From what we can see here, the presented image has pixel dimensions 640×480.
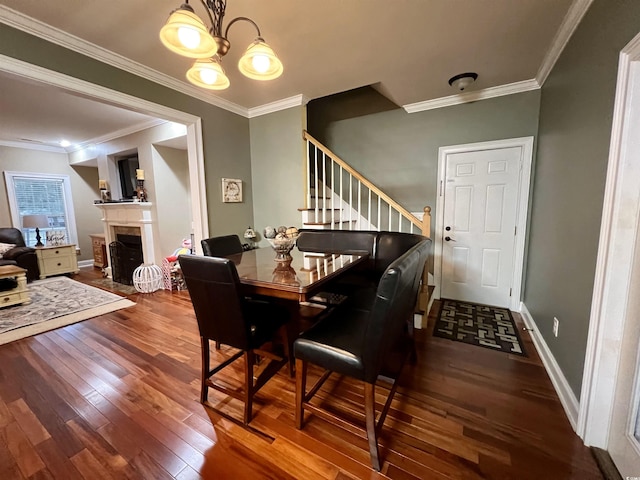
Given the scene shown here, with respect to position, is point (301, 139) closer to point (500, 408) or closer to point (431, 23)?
point (431, 23)

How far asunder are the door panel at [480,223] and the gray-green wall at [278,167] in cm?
188

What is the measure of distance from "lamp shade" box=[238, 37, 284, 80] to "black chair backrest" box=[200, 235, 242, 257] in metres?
1.35

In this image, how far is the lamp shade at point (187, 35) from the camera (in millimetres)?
1095

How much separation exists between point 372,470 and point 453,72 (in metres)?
3.17

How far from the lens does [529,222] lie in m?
2.83

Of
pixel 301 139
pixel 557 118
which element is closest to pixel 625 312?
pixel 557 118

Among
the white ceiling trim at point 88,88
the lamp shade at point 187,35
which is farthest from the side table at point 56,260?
the lamp shade at point 187,35

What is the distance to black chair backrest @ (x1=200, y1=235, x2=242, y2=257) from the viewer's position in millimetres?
2203

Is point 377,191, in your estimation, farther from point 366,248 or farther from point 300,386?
point 300,386

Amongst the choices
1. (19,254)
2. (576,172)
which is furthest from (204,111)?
(19,254)

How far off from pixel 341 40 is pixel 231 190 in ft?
6.73

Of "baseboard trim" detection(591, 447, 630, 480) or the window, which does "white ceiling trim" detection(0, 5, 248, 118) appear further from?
the window

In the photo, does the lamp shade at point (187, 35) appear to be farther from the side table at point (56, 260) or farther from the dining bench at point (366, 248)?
the side table at point (56, 260)

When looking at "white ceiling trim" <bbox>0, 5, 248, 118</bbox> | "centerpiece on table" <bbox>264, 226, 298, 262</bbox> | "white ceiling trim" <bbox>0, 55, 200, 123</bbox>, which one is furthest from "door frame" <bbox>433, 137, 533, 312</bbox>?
"white ceiling trim" <bbox>0, 55, 200, 123</bbox>
